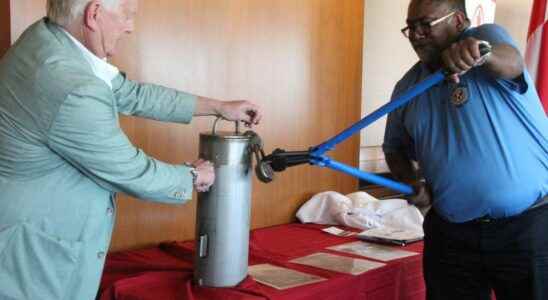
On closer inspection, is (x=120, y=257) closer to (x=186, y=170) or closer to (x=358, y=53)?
(x=186, y=170)

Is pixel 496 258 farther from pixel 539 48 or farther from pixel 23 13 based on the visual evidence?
pixel 539 48

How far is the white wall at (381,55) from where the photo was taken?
11.2 ft

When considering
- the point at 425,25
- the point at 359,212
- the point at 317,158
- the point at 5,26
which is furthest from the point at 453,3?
the point at 5,26

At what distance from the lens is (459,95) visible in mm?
1486

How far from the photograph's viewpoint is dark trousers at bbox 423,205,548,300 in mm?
1445

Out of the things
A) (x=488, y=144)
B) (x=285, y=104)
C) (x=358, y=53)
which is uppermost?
(x=358, y=53)

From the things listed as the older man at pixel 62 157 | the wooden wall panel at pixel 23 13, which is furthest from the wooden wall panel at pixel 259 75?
the older man at pixel 62 157

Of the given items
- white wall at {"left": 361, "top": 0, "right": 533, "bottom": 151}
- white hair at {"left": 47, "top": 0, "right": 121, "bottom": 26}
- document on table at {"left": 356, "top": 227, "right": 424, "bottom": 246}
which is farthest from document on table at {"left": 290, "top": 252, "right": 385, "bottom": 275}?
white wall at {"left": 361, "top": 0, "right": 533, "bottom": 151}

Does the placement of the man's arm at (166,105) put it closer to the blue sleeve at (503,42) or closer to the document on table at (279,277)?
the document on table at (279,277)

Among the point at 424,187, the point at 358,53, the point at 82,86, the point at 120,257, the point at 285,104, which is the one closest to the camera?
the point at 82,86

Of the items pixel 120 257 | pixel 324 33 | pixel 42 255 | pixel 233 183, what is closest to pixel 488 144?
pixel 233 183

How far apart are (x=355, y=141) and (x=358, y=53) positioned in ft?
1.52

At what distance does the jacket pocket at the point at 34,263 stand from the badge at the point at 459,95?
1.01 meters

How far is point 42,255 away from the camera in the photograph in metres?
1.19
